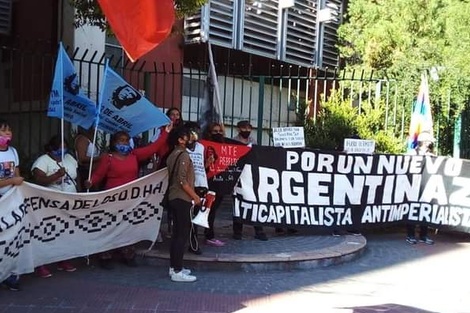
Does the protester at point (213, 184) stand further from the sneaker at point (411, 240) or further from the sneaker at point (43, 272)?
the sneaker at point (411, 240)

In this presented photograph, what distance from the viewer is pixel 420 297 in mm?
6551

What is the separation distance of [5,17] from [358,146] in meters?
8.97

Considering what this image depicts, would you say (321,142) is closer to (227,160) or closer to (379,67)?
(227,160)

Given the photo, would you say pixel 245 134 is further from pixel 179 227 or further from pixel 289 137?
pixel 179 227

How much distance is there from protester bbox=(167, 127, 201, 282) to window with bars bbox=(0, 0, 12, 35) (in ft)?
29.1

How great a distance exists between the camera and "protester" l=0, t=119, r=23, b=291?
6.24 meters

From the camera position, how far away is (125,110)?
25.7 ft

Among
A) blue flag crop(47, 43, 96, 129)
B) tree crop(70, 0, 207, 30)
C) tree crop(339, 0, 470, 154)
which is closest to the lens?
blue flag crop(47, 43, 96, 129)

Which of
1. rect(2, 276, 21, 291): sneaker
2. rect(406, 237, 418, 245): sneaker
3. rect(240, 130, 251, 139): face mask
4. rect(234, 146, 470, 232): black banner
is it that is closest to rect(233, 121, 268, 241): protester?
rect(240, 130, 251, 139): face mask

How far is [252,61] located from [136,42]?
370 inches

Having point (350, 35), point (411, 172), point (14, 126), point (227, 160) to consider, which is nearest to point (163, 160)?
point (227, 160)

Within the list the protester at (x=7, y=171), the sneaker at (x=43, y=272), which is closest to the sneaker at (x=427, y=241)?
the sneaker at (x=43, y=272)

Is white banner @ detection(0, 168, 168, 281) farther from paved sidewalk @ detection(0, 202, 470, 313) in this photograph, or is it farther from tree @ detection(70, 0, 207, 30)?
tree @ detection(70, 0, 207, 30)

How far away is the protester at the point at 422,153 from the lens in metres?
9.66
